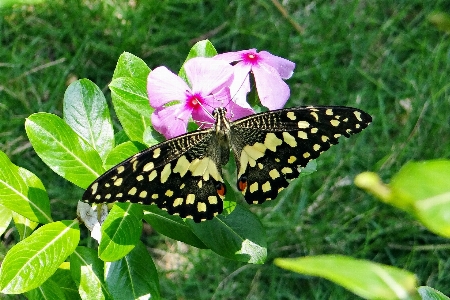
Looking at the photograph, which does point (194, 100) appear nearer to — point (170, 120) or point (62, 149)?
point (170, 120)

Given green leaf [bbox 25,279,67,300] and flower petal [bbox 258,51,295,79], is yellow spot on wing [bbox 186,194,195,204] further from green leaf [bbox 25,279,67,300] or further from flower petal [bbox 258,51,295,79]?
green leaf [bbox 25,279,67,300]

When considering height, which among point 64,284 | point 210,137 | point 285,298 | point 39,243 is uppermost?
point 210,137

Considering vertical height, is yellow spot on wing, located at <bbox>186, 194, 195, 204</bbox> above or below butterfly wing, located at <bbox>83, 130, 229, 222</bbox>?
below

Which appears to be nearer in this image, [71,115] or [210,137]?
[210,137]

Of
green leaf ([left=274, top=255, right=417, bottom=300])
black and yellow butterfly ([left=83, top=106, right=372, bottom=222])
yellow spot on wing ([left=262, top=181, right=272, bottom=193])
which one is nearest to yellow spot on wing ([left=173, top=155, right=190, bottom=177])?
black and yellow butterfly ([left=83, top=106, right=372, bottom=222])

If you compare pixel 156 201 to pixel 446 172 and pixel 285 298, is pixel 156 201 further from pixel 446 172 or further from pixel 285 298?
pixel 285 298

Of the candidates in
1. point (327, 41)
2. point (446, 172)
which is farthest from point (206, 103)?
point (327, 41)

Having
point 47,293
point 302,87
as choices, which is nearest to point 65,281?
point 47,293
